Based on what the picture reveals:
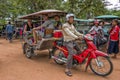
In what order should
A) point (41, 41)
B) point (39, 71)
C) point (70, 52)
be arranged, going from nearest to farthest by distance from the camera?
point (70, 52)
point (39, 71)
point (41, 41)

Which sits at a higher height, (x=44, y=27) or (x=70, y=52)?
(x=44, y=27)

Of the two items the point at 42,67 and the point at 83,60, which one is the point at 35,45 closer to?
the point at 42,67

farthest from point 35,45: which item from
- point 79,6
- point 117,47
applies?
point 79,6

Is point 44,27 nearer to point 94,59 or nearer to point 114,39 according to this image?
point 94,59

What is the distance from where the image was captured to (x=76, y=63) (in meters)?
6.83

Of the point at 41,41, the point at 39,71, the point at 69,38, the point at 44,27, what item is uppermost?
the point at 44,27

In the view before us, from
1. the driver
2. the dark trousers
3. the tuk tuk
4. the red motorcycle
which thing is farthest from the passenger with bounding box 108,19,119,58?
the dark trousers

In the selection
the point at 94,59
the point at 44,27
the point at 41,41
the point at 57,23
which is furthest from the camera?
the point at 57,23

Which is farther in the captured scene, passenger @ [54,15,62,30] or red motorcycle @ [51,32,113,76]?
passenger @ [54,15,62,30]

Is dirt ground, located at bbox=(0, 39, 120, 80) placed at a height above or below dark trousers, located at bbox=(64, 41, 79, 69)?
below

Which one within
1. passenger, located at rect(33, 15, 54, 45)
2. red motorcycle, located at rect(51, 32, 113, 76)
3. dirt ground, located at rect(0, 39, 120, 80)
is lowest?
dirt ground, located at rect(0, 39, 120, 80)

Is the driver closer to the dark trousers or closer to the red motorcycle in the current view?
the dark trousers

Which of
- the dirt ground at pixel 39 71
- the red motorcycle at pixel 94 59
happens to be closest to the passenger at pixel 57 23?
the dirt ground at pixel 39 71

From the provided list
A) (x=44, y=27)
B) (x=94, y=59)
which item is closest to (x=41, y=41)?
(x=44, y=27)
